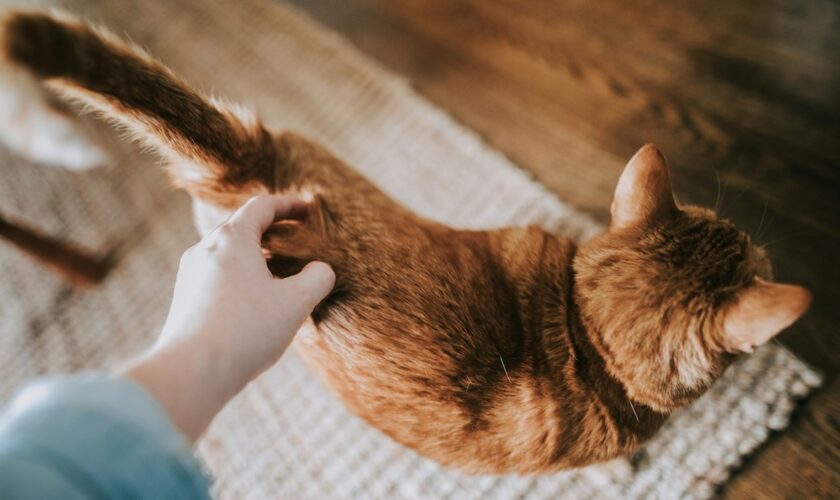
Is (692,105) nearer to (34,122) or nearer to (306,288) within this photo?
(306,288)

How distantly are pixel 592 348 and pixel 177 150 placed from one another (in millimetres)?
689

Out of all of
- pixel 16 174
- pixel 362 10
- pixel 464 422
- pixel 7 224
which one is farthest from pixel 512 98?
pixel 16 174

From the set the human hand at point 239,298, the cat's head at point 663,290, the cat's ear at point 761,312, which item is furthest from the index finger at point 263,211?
the cat's ear at point 761,312

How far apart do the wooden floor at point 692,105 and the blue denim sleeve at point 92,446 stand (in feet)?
3.13

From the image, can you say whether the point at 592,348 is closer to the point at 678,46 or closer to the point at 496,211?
the point at 496,211

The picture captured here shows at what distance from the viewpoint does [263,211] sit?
2.38 feet

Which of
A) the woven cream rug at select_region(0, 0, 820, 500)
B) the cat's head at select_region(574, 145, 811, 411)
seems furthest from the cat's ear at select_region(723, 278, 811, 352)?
the woven cream rug at select_region(0, 0, 820, 500)

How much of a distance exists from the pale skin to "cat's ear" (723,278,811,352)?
0.52 metres

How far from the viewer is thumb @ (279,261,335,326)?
2.13 ft

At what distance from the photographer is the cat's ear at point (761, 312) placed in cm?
59

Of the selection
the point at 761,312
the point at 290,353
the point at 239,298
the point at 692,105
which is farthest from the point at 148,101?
the point at 692,105

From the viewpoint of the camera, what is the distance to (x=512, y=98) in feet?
4.69

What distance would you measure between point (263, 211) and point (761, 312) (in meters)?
0.64

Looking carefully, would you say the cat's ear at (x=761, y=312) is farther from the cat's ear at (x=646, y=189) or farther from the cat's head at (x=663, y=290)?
the cat's ear at (x=646, y=189)
